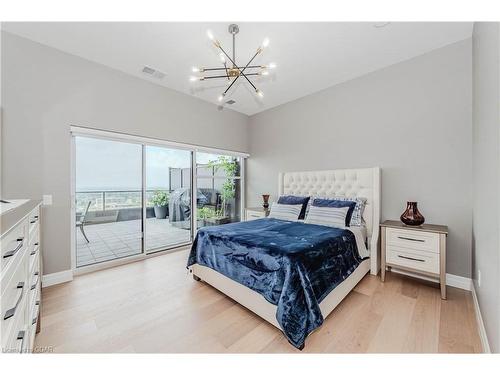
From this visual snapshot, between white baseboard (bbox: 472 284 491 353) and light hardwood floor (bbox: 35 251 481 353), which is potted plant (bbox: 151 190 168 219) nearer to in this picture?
light hardwood floor (bbox: 35 251 481 353)

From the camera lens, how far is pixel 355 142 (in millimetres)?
3266

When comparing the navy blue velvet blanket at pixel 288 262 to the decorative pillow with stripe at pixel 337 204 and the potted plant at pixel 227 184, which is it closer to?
the decorative pillow with stripe at pixel 337 204

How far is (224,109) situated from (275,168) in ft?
5.39

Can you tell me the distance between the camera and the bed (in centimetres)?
160

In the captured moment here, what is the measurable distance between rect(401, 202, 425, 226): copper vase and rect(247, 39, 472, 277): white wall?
0.82 feet

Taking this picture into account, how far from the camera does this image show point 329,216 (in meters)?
2.85

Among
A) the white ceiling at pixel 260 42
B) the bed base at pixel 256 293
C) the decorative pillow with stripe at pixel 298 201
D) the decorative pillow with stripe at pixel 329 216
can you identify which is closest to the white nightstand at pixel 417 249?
the bed base at pixel 256 293

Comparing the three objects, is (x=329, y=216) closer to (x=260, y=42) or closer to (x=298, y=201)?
(x=298, y=201)

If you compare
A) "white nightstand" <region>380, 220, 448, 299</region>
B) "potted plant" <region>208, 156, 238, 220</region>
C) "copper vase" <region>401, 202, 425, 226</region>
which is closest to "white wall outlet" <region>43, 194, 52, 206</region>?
"potted plant" <region>208, 156, 238, 220</region>

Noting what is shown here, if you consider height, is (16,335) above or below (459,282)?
above

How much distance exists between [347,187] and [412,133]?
42.0 inches

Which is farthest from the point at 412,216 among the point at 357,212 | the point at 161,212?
the point at 161,212
